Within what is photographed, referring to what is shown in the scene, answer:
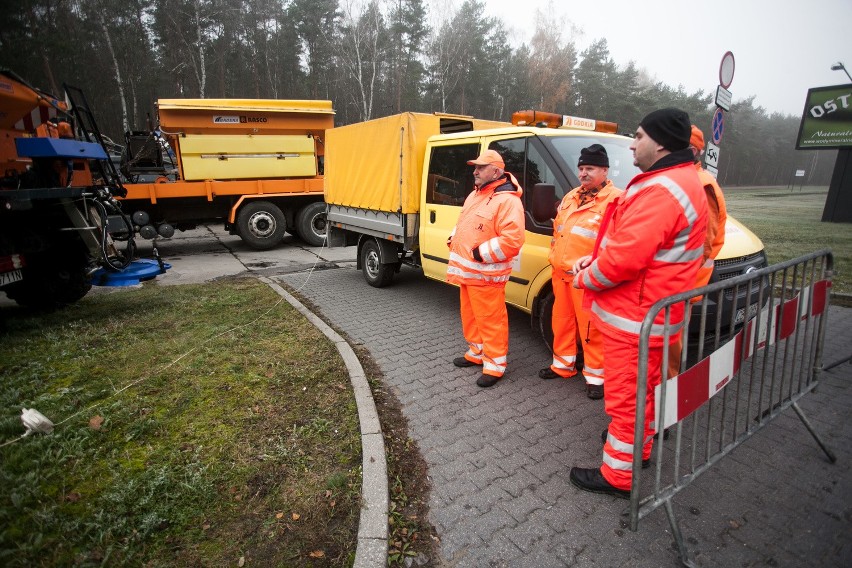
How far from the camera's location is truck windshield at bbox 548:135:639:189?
3.95 meters

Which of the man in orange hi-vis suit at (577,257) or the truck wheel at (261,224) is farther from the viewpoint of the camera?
the truck wheel at (261,224)

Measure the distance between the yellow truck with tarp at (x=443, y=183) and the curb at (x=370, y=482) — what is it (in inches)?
67.7

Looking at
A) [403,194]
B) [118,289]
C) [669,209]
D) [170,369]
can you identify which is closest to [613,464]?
[669,209]

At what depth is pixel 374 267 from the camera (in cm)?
681

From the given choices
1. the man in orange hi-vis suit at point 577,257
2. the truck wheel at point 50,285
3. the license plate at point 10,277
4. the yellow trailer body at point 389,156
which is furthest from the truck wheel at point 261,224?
the man in orange hi-vis suit at point 577,257

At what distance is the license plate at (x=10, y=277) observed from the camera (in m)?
4.61

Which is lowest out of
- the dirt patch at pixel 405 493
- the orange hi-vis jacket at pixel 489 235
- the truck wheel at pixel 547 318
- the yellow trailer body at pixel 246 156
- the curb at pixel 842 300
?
the dirt patch at pixel 405 493

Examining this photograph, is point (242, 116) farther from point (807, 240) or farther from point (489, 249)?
point (807, 240)

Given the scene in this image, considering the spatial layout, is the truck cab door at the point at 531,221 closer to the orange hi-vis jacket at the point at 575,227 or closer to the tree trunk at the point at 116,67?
the orange hi-vis jacket at the point at 575,227

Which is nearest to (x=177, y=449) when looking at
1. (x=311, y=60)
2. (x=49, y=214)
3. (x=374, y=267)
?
(x=49, y=214)

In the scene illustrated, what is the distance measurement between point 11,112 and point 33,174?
2.31 ft

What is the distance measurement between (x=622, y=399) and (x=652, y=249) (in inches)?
30.3

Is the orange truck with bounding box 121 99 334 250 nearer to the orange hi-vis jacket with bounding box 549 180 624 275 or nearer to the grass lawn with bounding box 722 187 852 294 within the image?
the orange hi-vis jacket with bounding box 549 180 624 275

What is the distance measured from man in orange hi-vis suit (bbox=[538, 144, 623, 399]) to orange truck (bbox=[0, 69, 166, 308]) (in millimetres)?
4722
